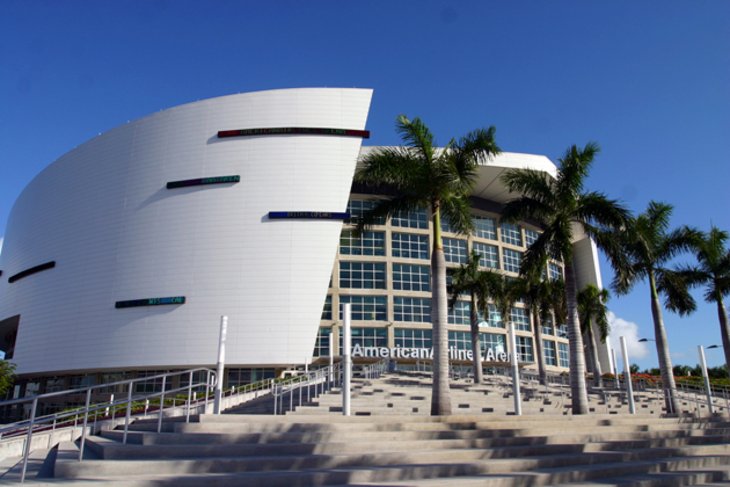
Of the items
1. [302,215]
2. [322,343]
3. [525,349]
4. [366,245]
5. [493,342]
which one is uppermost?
[302,215]

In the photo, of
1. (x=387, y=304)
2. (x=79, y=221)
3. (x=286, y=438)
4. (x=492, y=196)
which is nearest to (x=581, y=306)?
(x=387, y=304)

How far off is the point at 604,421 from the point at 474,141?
9.63 meters

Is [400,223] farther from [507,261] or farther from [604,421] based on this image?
[604,421]

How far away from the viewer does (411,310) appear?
48.7 meters

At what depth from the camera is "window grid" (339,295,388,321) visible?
47344 mm

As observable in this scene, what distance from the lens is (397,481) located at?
7.59 metres

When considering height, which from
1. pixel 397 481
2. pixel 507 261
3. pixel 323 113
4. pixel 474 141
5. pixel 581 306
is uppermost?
pixel 323 113

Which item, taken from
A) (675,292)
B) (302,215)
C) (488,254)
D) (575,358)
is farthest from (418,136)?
(488,254)

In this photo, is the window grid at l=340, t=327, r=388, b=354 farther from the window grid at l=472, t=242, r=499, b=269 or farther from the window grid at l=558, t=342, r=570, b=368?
the window grid at l=558, t=342, r=570, b=368

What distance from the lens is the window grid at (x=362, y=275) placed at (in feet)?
159

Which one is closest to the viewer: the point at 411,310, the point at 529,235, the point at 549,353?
the point at 411,310

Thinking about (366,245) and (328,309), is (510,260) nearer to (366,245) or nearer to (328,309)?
(366,245)

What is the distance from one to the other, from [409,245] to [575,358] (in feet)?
108

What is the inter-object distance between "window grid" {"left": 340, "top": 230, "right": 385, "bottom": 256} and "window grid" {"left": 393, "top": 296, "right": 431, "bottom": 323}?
4.79m
